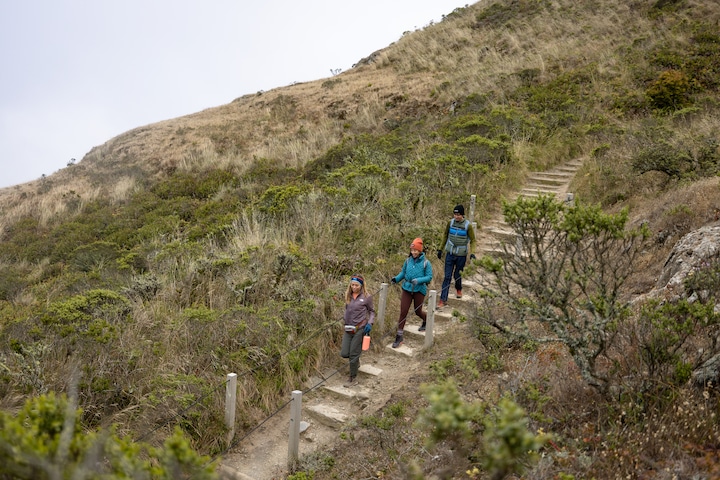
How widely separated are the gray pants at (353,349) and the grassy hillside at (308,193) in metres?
0.50

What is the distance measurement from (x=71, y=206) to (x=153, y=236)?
8846 mm

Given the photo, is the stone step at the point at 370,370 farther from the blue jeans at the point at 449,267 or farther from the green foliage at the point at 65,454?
the green foliage at the point at 65,454

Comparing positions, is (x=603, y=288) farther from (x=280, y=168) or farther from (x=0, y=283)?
(x=280, y=168)

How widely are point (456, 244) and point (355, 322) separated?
2.23 m

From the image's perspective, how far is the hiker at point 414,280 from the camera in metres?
7.00

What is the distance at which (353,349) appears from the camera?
6406 mm

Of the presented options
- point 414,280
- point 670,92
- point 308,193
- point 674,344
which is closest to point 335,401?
point 414,280

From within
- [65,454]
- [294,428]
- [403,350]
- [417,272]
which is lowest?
[403,350]

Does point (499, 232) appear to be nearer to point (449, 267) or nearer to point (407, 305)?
point (449, 267)

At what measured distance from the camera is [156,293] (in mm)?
7836

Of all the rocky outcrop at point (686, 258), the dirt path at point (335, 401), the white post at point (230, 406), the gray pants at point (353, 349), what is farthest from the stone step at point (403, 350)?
the rocky outcrop at point (686, 258)

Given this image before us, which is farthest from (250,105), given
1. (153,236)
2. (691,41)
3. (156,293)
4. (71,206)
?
(156,293)

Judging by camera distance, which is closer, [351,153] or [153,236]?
[153,236]

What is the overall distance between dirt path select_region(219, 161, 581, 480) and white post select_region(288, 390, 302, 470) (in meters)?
0.16
